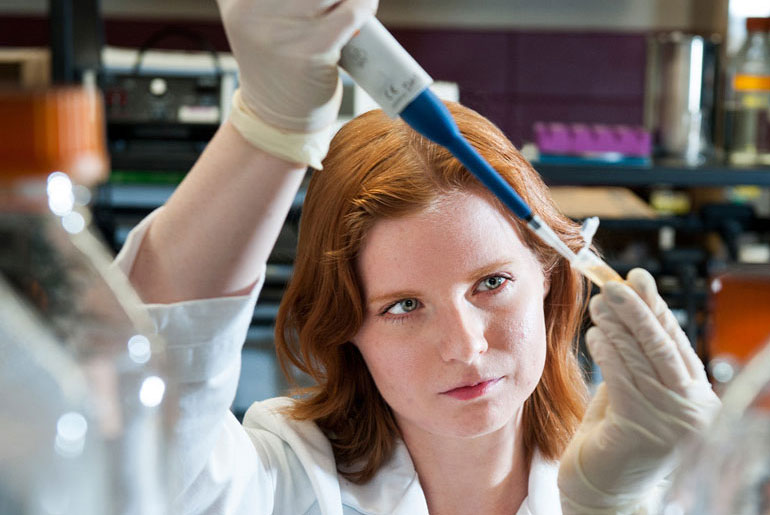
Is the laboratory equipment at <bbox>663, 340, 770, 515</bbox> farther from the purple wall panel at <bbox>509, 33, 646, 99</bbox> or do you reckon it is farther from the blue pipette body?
the purple wall panel at <bbox>509, 33, 646, 99</bbox>

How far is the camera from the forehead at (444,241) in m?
0.94

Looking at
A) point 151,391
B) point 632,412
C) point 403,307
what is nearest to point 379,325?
point 403,307

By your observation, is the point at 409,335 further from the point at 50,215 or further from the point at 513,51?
the point at 513,51

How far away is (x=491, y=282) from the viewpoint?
953 mm

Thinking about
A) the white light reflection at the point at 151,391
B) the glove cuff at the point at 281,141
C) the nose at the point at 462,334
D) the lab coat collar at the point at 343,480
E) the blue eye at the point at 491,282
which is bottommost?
the lab coat collar at the point at 343,480

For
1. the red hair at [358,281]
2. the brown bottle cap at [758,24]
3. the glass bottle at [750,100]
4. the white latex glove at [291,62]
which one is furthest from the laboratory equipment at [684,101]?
the white latex glove at [291,62]

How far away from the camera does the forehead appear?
94 centimetres

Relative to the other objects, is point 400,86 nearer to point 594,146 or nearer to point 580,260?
point 580,260

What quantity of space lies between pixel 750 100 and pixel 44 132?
99.3 inches

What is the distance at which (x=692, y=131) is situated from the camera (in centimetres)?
270

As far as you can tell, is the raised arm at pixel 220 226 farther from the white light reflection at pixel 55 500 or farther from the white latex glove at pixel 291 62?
the white light reflection at pixel 55 500

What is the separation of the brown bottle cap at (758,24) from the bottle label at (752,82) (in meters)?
0.12

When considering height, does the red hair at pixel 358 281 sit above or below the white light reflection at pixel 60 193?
below

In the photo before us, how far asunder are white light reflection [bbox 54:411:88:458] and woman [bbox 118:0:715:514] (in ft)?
1.20
